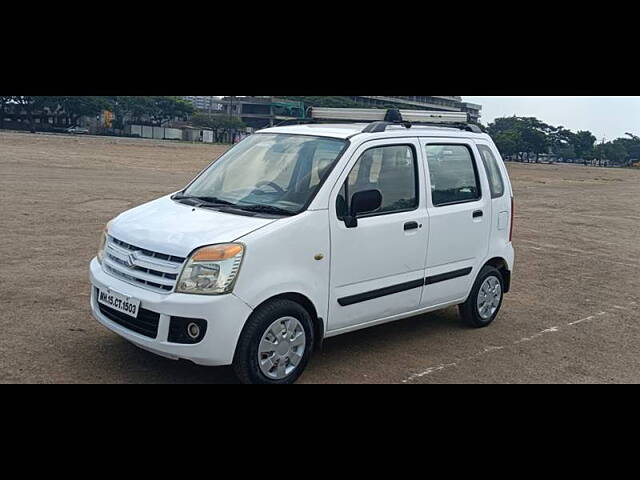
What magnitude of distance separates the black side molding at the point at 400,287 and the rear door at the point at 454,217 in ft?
0.03

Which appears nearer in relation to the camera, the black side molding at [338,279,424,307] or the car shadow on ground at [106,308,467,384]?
the car shadow on ground at [106,308,467,384]

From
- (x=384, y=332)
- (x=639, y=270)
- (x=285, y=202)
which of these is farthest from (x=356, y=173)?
(x=639, y=270)

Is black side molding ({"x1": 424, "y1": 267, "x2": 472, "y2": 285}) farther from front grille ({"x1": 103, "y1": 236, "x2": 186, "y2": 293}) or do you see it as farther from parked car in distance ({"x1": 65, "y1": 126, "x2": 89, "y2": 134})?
parked car in distance ({"x1": 65, "y1": 126, "x2": 89, "y2": 134})

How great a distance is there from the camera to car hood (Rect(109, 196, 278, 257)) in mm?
4641

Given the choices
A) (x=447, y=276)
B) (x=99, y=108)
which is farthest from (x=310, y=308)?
(x=99, y=108)

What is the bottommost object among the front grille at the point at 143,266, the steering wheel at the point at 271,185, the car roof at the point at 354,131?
the front grille at the point at 143,266

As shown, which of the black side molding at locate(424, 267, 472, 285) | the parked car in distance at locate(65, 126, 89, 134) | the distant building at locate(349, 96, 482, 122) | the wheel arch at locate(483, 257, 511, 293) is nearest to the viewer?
the black side molding at locate(424, 267, 472, 285)

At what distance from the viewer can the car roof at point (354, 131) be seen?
5.78 meters

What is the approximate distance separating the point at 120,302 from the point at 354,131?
8.04ft

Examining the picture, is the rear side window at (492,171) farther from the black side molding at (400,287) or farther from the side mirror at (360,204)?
the side mirror at (360,204)

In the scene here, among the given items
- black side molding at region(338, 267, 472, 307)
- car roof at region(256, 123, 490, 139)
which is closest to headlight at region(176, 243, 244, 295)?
black side molding at region(338, 267, 472, 307)

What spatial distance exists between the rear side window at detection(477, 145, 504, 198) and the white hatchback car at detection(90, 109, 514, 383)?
0.03m

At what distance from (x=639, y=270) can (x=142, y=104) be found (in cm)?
8498

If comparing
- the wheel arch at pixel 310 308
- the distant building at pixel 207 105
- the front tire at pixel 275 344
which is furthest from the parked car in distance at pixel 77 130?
the front tire at pixel 275 344
